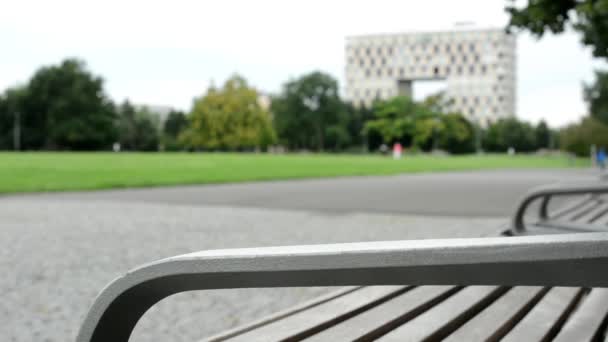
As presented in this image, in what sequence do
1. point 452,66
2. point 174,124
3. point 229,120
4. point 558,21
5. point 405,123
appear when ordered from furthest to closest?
point 452,66
point 174,124
point 405,123
point 229,120
point 558,21

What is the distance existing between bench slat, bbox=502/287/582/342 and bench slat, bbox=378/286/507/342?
0.15 m

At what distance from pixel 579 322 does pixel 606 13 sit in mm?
8099

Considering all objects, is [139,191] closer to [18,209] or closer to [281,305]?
[18,209]

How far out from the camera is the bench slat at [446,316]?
1.82 meters

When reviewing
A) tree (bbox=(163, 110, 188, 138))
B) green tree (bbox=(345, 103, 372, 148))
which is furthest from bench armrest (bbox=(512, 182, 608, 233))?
tree (bbox=(163, 110, 188, 138))

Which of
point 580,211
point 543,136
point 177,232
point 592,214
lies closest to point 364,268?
point 592,214

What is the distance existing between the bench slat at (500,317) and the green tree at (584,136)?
45.0 meters

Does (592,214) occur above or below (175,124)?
below

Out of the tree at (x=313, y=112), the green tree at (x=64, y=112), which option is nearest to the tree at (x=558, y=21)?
the green tree at (x=64, y=112)

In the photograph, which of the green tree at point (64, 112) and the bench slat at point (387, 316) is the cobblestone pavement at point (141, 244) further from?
the green tree at point (64, 112)

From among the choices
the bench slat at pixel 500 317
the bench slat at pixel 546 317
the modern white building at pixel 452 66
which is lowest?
the bench slat at pixel 546 317

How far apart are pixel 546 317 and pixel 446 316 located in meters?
0.30

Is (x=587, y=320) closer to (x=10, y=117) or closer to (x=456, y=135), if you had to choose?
(x=10, y=117)

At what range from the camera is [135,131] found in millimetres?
Answer: 94438
